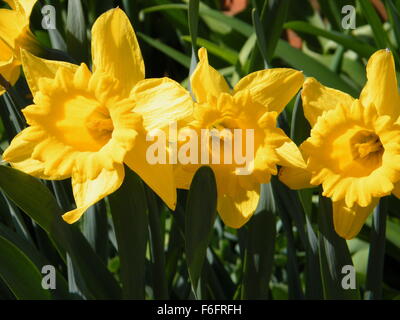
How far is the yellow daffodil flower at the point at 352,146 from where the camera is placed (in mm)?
872

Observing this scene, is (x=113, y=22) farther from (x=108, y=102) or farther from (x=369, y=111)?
(x=369, y=111)

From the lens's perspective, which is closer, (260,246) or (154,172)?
(154,172)

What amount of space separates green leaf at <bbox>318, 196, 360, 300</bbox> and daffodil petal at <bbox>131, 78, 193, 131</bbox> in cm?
26

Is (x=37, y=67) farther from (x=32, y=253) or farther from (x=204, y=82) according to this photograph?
(x=32, y=253)

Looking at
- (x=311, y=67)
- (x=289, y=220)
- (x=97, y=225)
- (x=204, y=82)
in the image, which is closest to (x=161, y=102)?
(x=204, y=82)

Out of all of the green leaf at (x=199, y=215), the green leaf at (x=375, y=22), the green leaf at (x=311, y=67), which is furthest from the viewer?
the green leaf at (x=311, y=67)

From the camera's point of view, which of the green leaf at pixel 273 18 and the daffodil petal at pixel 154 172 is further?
the green leaf at pixel 273 18

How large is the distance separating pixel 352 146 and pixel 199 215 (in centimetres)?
24

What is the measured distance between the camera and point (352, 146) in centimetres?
96

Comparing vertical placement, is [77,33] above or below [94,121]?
above

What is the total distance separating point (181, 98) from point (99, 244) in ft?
1.45

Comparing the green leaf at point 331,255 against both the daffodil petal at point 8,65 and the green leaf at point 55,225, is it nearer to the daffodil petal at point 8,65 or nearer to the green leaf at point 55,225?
the green leaf at point 55,225

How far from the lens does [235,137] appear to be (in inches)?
35.2

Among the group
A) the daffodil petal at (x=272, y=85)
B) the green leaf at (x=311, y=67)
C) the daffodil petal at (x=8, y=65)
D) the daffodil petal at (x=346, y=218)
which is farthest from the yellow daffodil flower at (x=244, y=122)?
the green leaf at (x=311, y=67)
